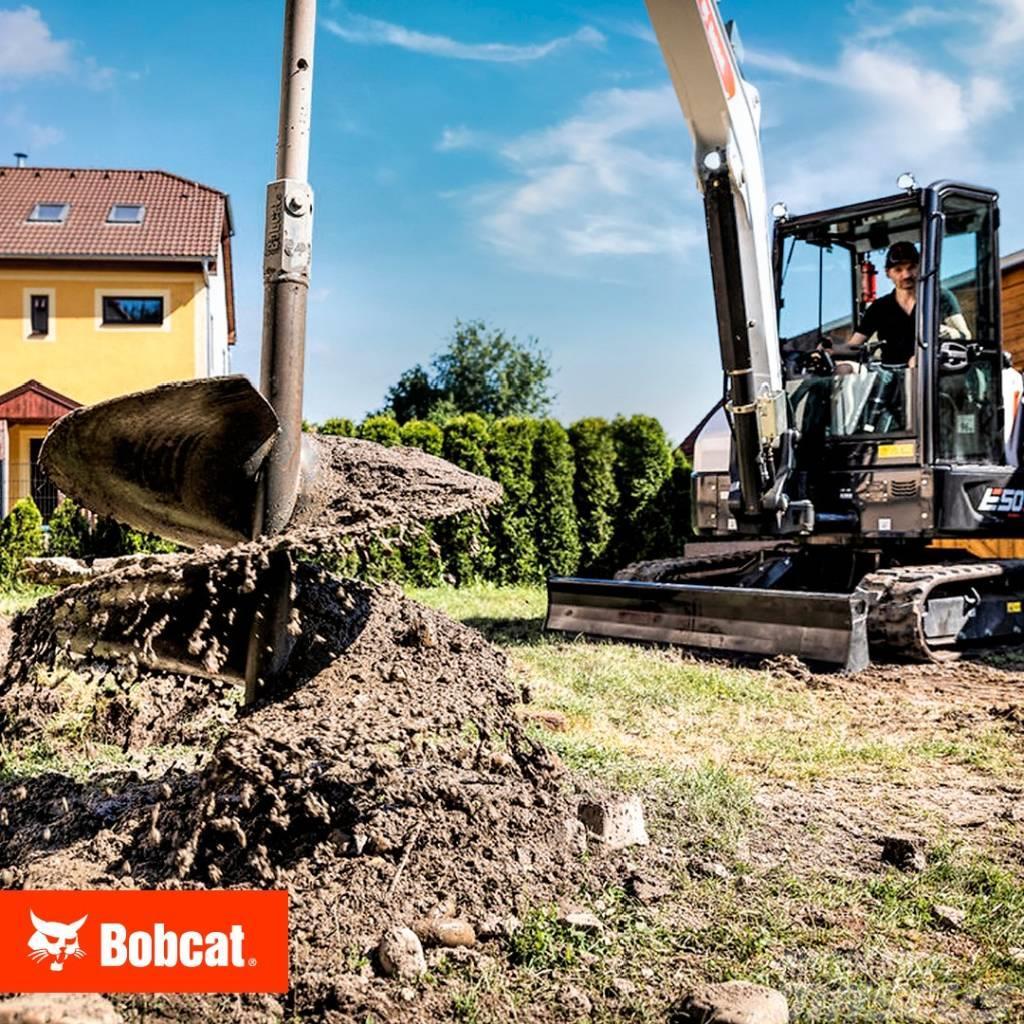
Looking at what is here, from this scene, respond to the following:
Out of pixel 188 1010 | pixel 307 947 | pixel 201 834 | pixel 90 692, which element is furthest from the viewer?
pixel 90 692

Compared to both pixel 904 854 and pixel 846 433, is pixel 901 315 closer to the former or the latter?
pixel 846 433

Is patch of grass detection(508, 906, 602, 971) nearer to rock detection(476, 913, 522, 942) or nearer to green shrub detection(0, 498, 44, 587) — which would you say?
rock detection(476, 913, 522, 942)

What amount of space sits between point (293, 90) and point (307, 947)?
2143 mm

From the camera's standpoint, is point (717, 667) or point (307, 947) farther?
point (717, 667)

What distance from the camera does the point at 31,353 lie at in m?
23.1

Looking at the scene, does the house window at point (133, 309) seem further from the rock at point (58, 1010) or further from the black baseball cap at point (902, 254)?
the rock at point (58, 1010)

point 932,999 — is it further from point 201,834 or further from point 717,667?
point 717,667

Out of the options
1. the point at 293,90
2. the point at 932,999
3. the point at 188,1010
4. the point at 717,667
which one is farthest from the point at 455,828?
the point at 717,667

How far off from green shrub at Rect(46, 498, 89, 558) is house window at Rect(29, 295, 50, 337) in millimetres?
12298

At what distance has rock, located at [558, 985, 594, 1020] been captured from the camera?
224 cm

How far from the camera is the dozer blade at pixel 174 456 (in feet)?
8.71

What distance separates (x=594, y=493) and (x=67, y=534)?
20.7 feet

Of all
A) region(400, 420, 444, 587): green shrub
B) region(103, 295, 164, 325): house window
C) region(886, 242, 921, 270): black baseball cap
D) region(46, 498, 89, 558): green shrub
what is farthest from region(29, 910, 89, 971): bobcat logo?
region(103, 295, 164, 325): house window

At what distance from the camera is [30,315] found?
23266 mm
